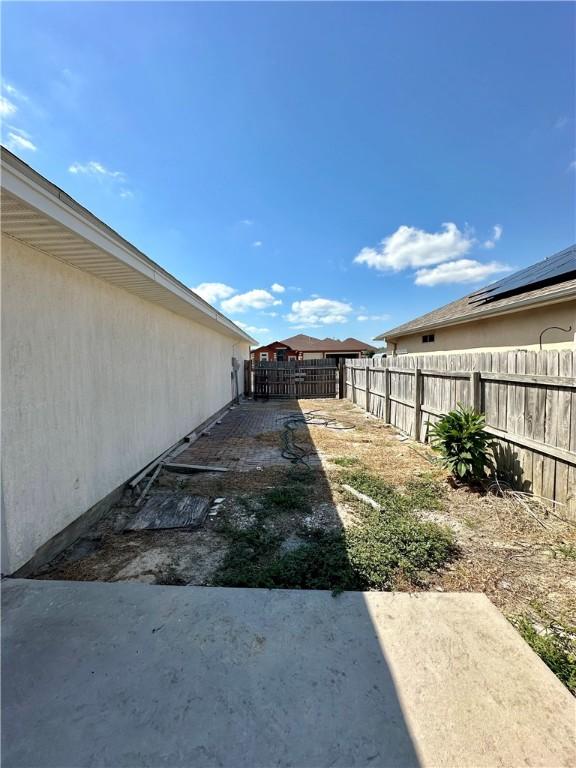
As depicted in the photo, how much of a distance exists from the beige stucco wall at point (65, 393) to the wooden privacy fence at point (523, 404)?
511 cm

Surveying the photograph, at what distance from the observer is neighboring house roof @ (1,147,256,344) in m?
1.87

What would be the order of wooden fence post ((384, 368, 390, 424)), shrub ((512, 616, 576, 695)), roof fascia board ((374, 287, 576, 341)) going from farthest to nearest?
wooden fence post ((384, 368, 390, 424))
roof fascia board ((374, 287, 576, 341))
shrub ((512, 616, 576, 695))

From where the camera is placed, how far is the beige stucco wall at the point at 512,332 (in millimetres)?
5492

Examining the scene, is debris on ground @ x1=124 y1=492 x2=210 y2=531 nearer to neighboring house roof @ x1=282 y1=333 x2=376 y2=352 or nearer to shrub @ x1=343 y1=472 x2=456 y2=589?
shrub @ x1=343 y1=472 x2=456 y2=589

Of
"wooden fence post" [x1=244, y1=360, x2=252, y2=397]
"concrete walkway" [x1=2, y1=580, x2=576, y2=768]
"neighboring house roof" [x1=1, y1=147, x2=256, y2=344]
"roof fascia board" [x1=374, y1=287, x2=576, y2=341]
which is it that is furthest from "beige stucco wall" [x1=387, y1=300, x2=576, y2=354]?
"wooden fence post" [x1=244, y1=360, x2=252, y2=397]

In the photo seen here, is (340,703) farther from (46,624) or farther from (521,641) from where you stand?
(46,624)

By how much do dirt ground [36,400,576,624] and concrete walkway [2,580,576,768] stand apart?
17.3 inches

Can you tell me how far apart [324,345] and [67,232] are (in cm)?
3255

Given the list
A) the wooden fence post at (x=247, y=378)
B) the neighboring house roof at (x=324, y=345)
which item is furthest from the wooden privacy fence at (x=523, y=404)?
the neighboring house roof at (x=324, y=345)

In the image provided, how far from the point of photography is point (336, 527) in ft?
10.7

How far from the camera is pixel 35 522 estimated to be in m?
2.63

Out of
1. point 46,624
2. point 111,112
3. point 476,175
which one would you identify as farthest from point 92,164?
point 476,175

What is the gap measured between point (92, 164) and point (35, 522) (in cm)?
517

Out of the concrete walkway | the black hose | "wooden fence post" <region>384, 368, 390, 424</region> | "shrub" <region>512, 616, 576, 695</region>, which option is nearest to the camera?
Answer: the concrete walkway
